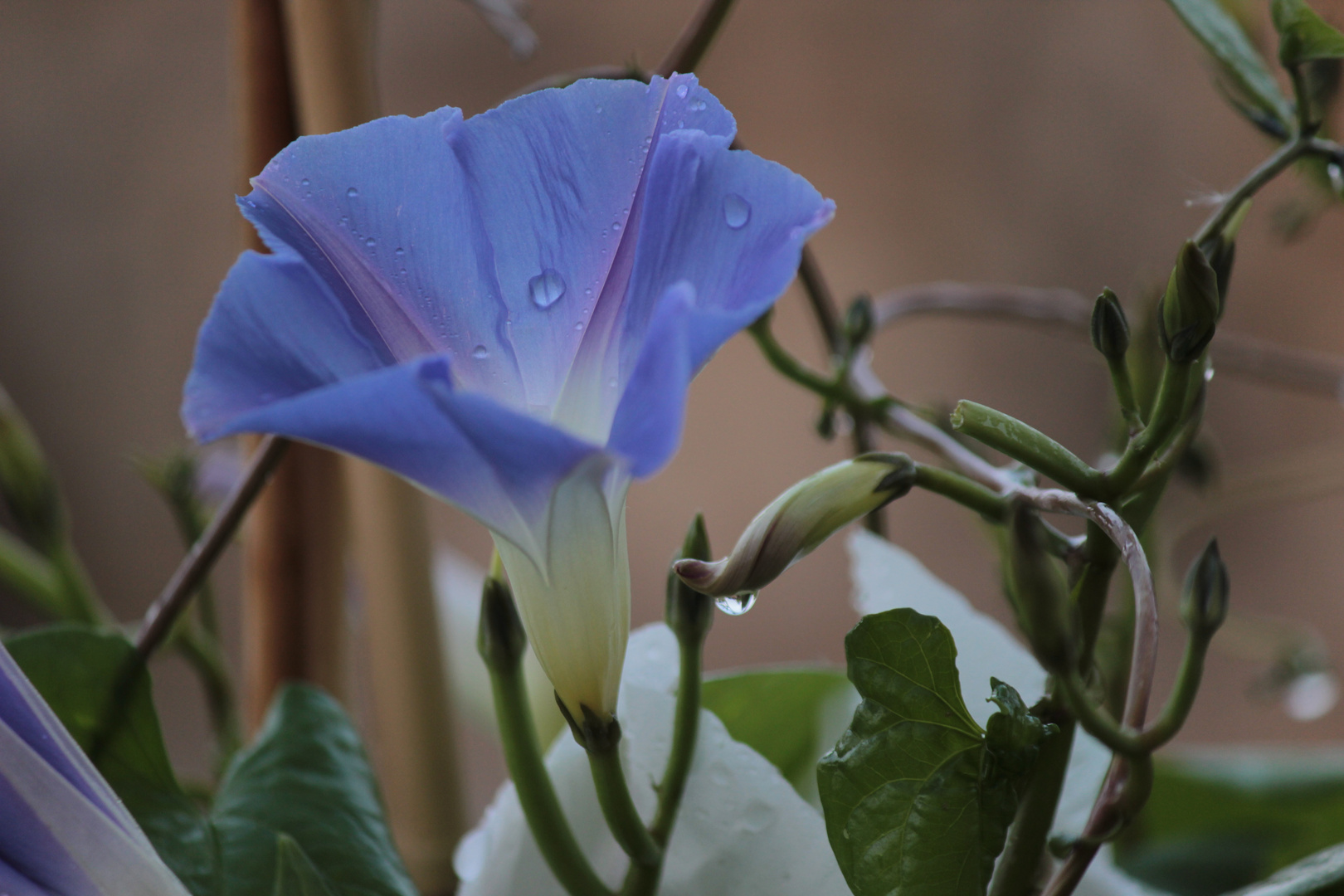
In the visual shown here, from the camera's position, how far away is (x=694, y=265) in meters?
0.15

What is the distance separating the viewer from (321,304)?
148 millimetres

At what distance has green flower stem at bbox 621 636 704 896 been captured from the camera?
0.59 ft

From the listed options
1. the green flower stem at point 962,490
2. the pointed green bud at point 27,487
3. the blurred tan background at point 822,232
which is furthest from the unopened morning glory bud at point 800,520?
the blurred tan background at point 822,232

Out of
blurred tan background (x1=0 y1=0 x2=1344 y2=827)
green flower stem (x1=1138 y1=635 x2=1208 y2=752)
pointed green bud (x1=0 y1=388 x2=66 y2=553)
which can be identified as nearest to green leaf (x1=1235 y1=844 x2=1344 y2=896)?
green flower stem (x1=1138 y1=635 x2=1208 y2=752)

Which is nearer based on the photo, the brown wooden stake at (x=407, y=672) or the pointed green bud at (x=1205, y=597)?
the pointed green bud at (x=1205, y=597)

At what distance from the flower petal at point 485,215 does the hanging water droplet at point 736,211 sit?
13mm

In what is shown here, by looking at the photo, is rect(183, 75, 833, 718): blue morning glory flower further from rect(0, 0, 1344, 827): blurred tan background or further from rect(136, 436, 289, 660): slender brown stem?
rect(0, 0, 1344, 827): blurred tan background

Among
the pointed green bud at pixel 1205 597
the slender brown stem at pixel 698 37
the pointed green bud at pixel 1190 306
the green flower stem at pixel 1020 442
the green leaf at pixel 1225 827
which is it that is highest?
the slender brown stem at pixel 698 37

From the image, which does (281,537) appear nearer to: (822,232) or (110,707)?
(110,707)

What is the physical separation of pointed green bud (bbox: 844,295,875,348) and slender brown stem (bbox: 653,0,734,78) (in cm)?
7

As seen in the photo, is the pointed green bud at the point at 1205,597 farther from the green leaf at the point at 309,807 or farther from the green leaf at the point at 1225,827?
the green leaf at the point at 1225,827

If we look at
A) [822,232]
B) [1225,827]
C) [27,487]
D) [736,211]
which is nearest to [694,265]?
[736,211]

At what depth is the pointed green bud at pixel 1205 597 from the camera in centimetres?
16

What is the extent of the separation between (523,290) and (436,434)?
0.15 ft
